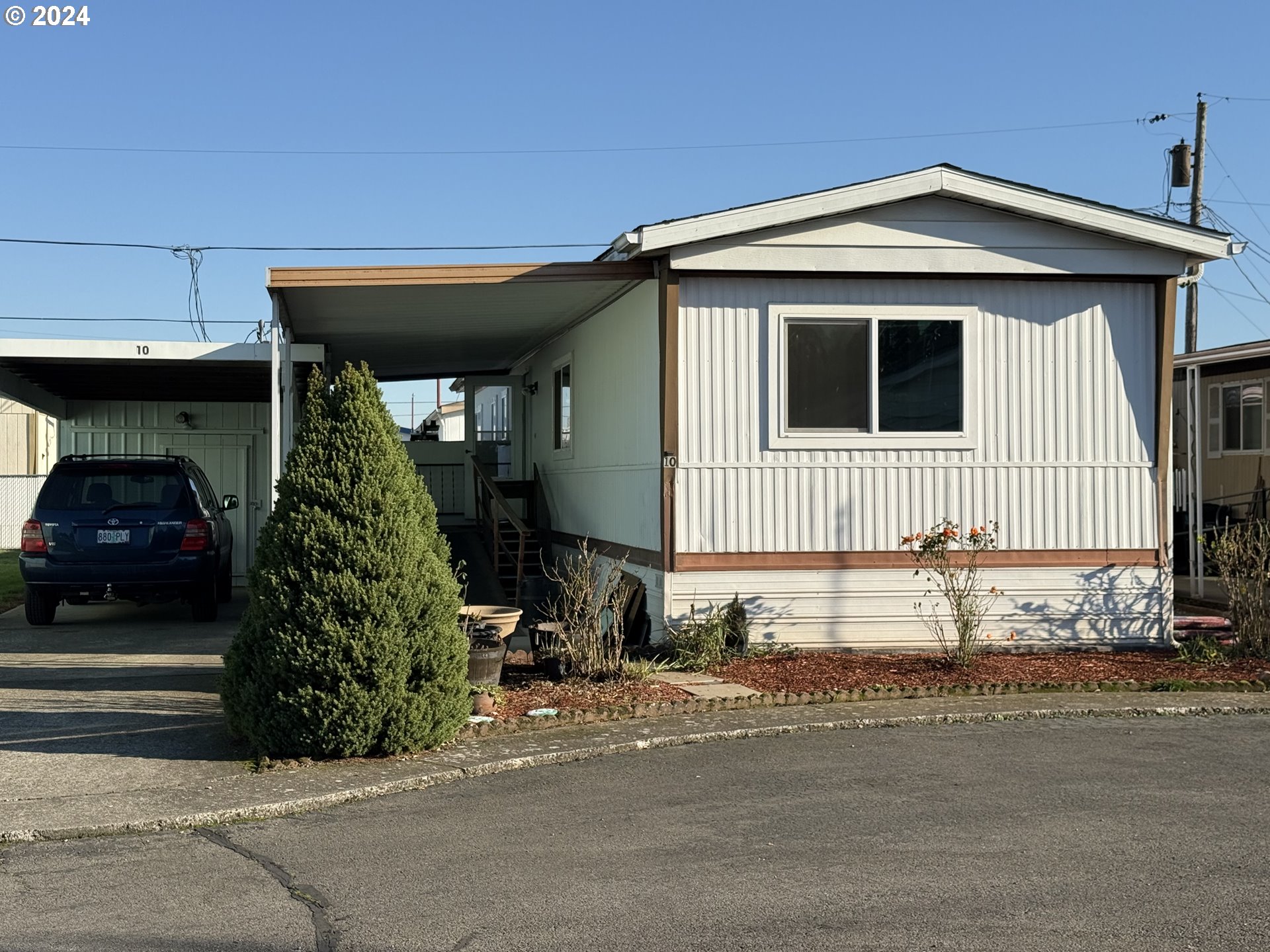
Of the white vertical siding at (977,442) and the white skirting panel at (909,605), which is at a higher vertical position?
the white vertical siding at (977,442)

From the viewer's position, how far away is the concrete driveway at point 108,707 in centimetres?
719

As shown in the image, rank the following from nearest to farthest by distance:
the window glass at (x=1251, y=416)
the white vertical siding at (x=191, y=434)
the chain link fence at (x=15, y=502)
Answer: the white vertical siding at (x=191, y=434) < the window glass at (x=1251, y=416) < the chain link fence at (x=15, y=502)

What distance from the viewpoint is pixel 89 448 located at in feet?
59.4

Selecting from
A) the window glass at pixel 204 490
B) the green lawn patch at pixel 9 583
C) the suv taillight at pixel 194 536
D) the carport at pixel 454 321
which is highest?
the carport at pixel 454 321

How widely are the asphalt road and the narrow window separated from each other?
26.1 feet

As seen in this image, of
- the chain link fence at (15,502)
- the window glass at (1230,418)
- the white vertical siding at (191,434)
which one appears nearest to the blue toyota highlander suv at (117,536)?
the white vertical siding at (191,434)

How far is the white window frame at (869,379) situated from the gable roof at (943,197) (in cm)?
82

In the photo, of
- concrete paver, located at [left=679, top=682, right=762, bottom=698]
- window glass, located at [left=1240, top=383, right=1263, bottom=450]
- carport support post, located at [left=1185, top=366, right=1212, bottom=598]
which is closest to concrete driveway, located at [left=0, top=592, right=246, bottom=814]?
concrete paver, located at [left=679, top=682, right=762, bottom=698]

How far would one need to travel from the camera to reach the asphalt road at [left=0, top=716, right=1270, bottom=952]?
463cm

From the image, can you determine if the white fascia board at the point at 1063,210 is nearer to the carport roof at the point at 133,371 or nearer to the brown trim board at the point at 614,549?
the brown trim board at the point at 614,549

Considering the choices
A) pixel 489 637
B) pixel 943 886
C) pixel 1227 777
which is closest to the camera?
pixel 943 886

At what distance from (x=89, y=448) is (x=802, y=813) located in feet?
48.1

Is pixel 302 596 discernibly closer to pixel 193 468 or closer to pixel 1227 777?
pixel 1227 777

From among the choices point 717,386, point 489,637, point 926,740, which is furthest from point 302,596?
point 717,386
